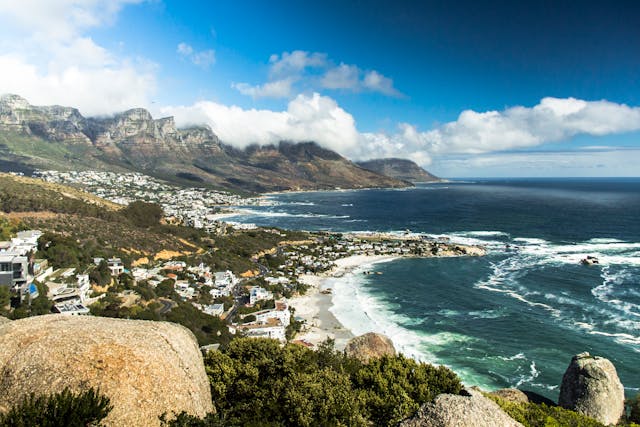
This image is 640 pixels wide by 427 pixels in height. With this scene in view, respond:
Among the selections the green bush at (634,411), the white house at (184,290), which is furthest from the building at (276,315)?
the green bush at (634,411)

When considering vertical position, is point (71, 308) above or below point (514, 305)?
above

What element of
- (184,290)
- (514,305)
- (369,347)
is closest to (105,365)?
(369,347)

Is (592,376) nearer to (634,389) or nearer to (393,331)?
(634,389)

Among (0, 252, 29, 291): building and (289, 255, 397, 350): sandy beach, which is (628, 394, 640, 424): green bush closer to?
(289, 255, 397, 350): sandy beach

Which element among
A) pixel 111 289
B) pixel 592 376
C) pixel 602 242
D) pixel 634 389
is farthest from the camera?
pixel 602 242

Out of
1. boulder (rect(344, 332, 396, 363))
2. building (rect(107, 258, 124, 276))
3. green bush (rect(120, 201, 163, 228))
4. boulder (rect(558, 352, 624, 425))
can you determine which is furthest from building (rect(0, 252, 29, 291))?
green bush (rect(120, 201, 163, 228))

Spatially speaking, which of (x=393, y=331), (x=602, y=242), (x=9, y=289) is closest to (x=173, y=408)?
(x=9, y=289)

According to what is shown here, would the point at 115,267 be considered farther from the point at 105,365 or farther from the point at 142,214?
the point at 142,214
